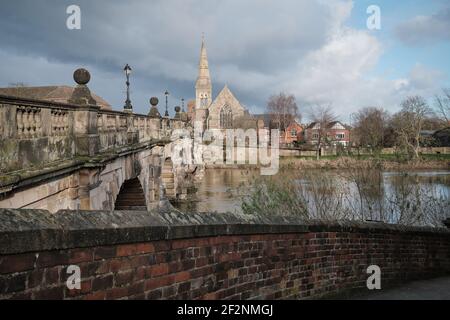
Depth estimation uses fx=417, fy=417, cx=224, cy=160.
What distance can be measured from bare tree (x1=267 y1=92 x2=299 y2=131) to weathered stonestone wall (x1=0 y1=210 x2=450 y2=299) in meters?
73.9

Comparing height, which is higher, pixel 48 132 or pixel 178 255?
pixel 48 132

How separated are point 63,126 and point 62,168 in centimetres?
116

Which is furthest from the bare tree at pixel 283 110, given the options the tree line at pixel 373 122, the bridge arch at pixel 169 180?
the bridge arch at pixel 169 180

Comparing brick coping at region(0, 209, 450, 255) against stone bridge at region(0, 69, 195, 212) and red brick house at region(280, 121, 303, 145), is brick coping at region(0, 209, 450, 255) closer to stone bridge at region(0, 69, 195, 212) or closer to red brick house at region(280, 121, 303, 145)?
stone bridge at region(0, 69, 195, 212)

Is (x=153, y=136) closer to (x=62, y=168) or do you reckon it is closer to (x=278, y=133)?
(x=62, y=168)

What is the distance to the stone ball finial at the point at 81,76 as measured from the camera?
9.71 meters

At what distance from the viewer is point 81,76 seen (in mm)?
9750

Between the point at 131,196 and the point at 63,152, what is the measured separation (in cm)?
1085

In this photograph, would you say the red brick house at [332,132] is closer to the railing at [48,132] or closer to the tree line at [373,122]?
the tree line at [373,122]

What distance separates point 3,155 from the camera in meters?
6.14

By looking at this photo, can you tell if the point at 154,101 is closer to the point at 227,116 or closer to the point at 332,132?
the point at 227,116

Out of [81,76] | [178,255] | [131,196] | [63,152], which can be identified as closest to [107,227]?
[178,255]
